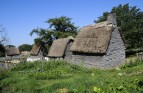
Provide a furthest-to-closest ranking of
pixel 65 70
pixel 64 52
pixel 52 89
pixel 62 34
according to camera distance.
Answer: pixel 62 34
pixel 64 52
pixel 65 70
pixel 52 89

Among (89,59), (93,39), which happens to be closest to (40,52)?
(89,59)

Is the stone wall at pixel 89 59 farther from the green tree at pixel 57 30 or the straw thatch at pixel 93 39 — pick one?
the green tree at pixel 57 30

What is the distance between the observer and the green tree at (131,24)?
46094 millimetres

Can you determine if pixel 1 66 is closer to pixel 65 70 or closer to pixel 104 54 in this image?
pixel 65 70

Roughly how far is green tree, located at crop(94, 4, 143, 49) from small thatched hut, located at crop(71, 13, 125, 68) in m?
17.0

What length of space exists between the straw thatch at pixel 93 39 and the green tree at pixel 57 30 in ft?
61.1

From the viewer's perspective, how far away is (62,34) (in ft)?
165

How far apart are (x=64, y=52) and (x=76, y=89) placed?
25248 millimetres

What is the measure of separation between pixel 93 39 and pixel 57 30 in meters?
25.7

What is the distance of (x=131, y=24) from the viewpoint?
4741cm

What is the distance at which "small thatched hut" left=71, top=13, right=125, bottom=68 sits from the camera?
26.2 m

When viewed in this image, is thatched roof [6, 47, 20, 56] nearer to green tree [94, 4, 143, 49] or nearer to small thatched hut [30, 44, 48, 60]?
small thatched hut [30, 44, 48, 60]

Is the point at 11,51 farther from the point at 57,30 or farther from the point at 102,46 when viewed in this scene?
the point at 102,46

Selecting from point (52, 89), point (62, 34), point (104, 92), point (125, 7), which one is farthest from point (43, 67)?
point (125, 7)
